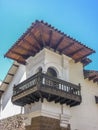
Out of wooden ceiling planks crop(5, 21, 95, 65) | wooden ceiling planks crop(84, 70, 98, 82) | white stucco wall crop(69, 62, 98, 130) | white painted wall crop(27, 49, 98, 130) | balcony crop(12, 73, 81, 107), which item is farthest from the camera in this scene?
wooden ceiling planks crop(84, 70, 98, 82)

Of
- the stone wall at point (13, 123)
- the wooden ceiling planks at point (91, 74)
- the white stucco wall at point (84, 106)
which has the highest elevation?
the wooden ceiling planks at point (91, 74)

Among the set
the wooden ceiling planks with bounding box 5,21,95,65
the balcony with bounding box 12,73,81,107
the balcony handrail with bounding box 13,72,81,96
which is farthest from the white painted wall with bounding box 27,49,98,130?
the balcony handrail with bounding box 13,72,81,96

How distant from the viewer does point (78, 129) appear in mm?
10484

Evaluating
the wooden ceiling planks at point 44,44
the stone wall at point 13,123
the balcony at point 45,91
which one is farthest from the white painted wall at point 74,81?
the stone wall at point 13,123

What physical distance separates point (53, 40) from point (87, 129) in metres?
5.33

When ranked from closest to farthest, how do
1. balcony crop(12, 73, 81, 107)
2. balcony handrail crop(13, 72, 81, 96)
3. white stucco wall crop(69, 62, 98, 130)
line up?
balcony crop(12, 73, 81, 107), balcony handrail crop(13, 72, 81, 96), white stucco wall crop(69, 62, 98, 130)

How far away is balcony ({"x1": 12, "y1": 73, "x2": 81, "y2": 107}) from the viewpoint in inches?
347

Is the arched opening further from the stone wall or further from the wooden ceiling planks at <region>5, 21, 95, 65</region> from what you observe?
the stone wall

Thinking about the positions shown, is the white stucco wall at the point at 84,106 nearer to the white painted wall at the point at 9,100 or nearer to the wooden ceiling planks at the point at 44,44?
the wooden ceiling planks at the point at 44,44

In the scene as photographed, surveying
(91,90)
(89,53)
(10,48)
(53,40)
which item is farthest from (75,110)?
(10,48)

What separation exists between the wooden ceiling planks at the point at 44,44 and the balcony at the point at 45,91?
7.23 feet

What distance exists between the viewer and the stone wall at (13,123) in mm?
10758

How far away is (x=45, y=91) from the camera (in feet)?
28.5

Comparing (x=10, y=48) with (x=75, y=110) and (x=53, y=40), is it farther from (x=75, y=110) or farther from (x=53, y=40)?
(x=75, y=110)
